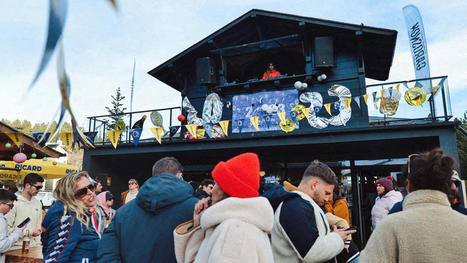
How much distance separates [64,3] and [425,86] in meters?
10.2

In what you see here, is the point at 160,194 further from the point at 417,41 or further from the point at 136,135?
the point at 417,41

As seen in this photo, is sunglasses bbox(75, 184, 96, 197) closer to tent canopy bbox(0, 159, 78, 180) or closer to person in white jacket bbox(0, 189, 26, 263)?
person in white jacket bbox(0, 189, 26, 263)

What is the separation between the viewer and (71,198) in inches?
99.0

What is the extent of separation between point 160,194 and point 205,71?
10.2 metres

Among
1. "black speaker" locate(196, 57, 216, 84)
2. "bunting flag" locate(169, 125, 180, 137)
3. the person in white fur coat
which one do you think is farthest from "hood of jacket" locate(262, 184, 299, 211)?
"black speaker" locate(196, 57, 216, 84)

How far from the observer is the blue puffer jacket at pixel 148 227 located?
2051 mm

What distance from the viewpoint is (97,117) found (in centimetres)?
1233

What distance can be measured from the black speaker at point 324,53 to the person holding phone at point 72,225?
930 cm

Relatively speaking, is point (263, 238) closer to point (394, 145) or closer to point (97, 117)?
point (394, 145)

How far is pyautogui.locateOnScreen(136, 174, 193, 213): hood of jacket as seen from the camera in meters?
2.10

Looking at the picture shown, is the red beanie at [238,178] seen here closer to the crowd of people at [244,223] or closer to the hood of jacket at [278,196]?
the crowd of people at [244,223]

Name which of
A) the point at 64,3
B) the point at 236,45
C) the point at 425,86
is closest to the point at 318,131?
the point at 425,86

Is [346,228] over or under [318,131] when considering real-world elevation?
under

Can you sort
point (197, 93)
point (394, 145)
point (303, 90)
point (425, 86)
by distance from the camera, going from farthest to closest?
point (197, 93), point (303, 90), point (394, 145), point (425, 86)
